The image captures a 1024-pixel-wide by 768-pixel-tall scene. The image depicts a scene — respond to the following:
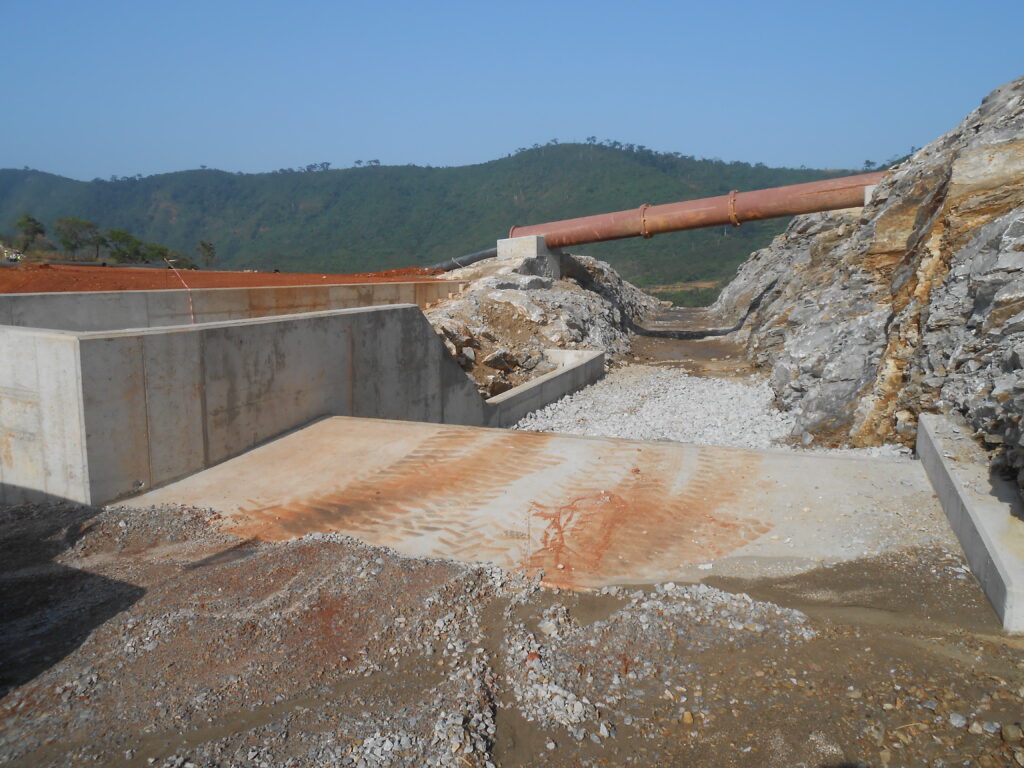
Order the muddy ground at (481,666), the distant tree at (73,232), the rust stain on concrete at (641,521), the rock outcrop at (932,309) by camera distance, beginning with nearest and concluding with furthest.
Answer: the muddy ground at (481,666) < the rust stain on concrete at (641,521) < the rock outcrop at (932,309) < the distant tree at (73,232)

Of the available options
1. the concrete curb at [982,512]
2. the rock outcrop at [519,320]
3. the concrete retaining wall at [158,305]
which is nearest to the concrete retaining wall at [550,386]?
the rock outcrop at [519,320]

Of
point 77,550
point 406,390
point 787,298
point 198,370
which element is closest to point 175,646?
point 77,550

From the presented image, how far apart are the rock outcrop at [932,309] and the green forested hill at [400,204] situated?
51423 millimetres

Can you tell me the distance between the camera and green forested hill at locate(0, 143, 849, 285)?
7306cm

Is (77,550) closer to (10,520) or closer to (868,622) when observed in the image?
(10,520)

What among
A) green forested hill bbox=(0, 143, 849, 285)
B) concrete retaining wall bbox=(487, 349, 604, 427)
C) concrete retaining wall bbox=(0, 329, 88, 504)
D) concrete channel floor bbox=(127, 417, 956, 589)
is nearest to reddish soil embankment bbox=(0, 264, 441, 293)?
concrete retaining wall bbox=(487, 349, 604, 427)

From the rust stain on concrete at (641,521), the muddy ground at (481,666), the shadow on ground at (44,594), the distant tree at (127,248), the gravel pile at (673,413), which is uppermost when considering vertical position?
the distant tree at (127,248)

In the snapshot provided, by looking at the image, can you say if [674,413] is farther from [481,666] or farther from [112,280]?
[112,280]

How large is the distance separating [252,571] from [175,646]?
31.6 inches

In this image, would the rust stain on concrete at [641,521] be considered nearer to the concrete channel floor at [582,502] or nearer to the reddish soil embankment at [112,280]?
the concrete channel floor at [582,502]

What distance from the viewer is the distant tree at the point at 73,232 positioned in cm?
4164

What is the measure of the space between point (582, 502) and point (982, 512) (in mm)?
2529

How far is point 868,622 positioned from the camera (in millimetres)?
3434

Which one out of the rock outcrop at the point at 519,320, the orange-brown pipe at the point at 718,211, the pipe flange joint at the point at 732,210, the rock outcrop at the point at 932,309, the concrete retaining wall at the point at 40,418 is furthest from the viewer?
the pipe flange joint at the point at 732,210
